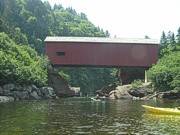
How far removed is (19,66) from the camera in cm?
6688

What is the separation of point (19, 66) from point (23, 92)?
5.87 metres

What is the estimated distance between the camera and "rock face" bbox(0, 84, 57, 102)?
59.4 m

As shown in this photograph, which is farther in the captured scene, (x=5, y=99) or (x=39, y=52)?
(x=39, y=52)

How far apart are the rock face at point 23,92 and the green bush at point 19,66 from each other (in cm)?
100

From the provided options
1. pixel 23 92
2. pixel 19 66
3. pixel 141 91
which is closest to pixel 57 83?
pixel 19 66

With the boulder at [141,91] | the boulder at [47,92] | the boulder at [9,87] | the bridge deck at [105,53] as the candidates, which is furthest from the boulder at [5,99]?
the bridge deck at [105,53]

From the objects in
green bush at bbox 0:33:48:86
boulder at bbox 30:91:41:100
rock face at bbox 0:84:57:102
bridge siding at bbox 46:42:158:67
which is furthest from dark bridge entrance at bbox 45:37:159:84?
boulder at bbox 30:91:41:100

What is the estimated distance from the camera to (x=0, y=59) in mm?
63969

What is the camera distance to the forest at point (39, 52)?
65.6 metres

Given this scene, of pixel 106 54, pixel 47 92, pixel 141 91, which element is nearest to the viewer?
pixel 141 91

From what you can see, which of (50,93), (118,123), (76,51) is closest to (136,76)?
(76,51)

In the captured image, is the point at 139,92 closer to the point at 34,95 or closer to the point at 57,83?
the point at 34,95

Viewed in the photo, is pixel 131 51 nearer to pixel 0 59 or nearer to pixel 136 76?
pixel 136 76

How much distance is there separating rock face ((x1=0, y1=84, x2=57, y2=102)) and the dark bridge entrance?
343 inches
